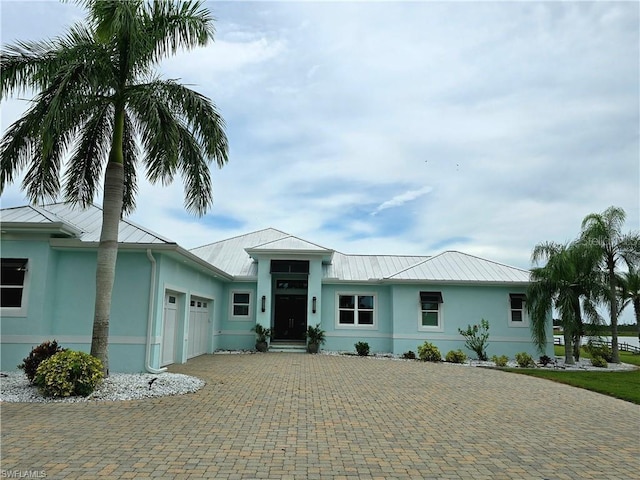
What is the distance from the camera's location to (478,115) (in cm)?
1333

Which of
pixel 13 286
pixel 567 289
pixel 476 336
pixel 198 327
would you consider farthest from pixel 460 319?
pixel 13 286

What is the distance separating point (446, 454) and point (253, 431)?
2863mm

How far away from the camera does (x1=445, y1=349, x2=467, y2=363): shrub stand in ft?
58.9

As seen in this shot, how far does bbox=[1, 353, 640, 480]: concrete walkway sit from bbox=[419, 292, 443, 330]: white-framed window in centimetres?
848

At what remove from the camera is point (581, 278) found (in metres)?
17.8

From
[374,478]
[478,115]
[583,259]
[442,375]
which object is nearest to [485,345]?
[583,259]

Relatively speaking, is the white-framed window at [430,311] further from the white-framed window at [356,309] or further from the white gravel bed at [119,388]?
the white gravel bed at [119,388]

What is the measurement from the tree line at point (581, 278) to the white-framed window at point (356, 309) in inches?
266

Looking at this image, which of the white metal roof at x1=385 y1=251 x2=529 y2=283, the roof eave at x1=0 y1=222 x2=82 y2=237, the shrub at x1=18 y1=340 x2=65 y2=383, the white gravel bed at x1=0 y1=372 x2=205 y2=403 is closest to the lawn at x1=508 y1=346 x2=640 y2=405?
the white metal roof at x1=385 y1=251 x2=529 y2=283

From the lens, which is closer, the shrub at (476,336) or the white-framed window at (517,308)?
the shrub at (476,336)

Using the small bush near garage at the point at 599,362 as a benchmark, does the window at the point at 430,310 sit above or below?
above

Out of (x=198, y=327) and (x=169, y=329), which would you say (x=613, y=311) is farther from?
(x=169, y=329)

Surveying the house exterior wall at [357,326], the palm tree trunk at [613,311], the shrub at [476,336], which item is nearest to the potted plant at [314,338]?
the house exterior wall at [357,326]

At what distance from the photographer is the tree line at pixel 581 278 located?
17.5 meters
